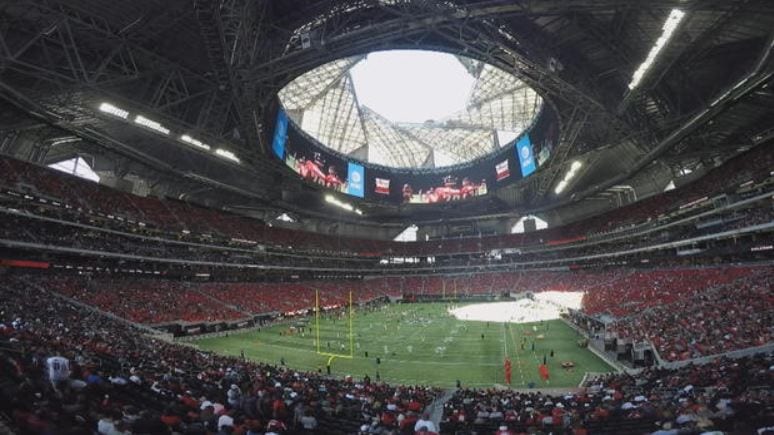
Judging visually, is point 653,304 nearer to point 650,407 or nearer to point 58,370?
point 650,407

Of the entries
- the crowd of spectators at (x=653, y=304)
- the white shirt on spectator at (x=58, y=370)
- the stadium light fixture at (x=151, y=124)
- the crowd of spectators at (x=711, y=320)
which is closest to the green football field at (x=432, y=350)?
the crowd of spectators at (x=653, y=304)

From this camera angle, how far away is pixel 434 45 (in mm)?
35625

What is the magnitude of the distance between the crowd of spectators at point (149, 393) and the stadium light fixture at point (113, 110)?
13979 millimetres

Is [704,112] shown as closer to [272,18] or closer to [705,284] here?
[705,284]

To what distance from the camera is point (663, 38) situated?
26.3 m

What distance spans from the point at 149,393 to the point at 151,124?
2906cm

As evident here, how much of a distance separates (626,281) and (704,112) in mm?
22608

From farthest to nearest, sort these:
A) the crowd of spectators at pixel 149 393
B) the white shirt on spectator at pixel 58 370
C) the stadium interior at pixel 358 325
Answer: the stadium interior at pixel 358 325, the white shirt on spectator at pixel 58 370, the crowd of spectators at pixel 149 393

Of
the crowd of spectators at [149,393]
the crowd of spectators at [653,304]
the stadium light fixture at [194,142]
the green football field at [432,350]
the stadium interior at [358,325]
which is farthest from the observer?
the stadium light fixture at [194,142]

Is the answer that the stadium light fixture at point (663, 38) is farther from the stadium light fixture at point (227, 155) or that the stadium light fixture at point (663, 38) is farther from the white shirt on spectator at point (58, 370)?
the stadium light fixture at point (227, 155)

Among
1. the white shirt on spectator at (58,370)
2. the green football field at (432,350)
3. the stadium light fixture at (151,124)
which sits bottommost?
the green football field at (432,350)

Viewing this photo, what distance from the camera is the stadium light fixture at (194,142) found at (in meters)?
39.1

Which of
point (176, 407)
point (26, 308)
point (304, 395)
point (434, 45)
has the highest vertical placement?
point (434, 45)

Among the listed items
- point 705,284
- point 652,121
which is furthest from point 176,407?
point 652,121
